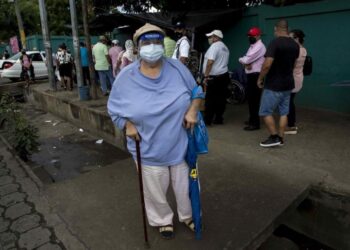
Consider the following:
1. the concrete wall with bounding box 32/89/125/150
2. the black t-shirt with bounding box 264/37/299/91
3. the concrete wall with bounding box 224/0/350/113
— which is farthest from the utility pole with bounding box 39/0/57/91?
the black t-shirt with bounding box 264/37/299/91

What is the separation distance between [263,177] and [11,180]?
10.3ft

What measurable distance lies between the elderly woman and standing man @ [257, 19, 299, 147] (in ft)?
6.49

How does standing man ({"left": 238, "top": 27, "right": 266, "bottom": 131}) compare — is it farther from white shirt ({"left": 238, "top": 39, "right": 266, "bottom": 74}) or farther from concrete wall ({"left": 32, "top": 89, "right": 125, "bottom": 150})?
concrete wall ({"left": 32, "top": 89, "right": 125, "bottom": 150})

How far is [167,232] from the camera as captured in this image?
8.75 feet

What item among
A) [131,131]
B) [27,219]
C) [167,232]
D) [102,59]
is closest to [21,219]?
[27,219]

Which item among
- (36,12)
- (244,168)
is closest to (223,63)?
(244,168)

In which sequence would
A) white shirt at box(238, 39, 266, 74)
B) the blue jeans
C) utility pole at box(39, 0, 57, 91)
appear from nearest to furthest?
white shirt at box(238, 39, 266, 74)
the blue jeans
utility pole at box(39, 0, 57, 91)

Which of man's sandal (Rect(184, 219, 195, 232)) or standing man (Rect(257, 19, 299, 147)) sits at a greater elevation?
standing man (Rect(257, 19, 299, 147))

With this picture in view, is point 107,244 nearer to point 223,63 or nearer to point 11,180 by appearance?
point 11,180

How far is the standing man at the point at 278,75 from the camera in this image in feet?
13.2

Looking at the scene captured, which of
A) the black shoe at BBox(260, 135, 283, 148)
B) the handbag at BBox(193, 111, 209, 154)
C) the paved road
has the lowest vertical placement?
the paved road

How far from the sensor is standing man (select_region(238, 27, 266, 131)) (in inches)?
193

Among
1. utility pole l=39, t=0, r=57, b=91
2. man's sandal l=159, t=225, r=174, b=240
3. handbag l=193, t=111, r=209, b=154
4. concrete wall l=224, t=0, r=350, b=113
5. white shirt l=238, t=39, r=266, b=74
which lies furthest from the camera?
utility pole l=39, t=0, r=57, b=91

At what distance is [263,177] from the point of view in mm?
3605
